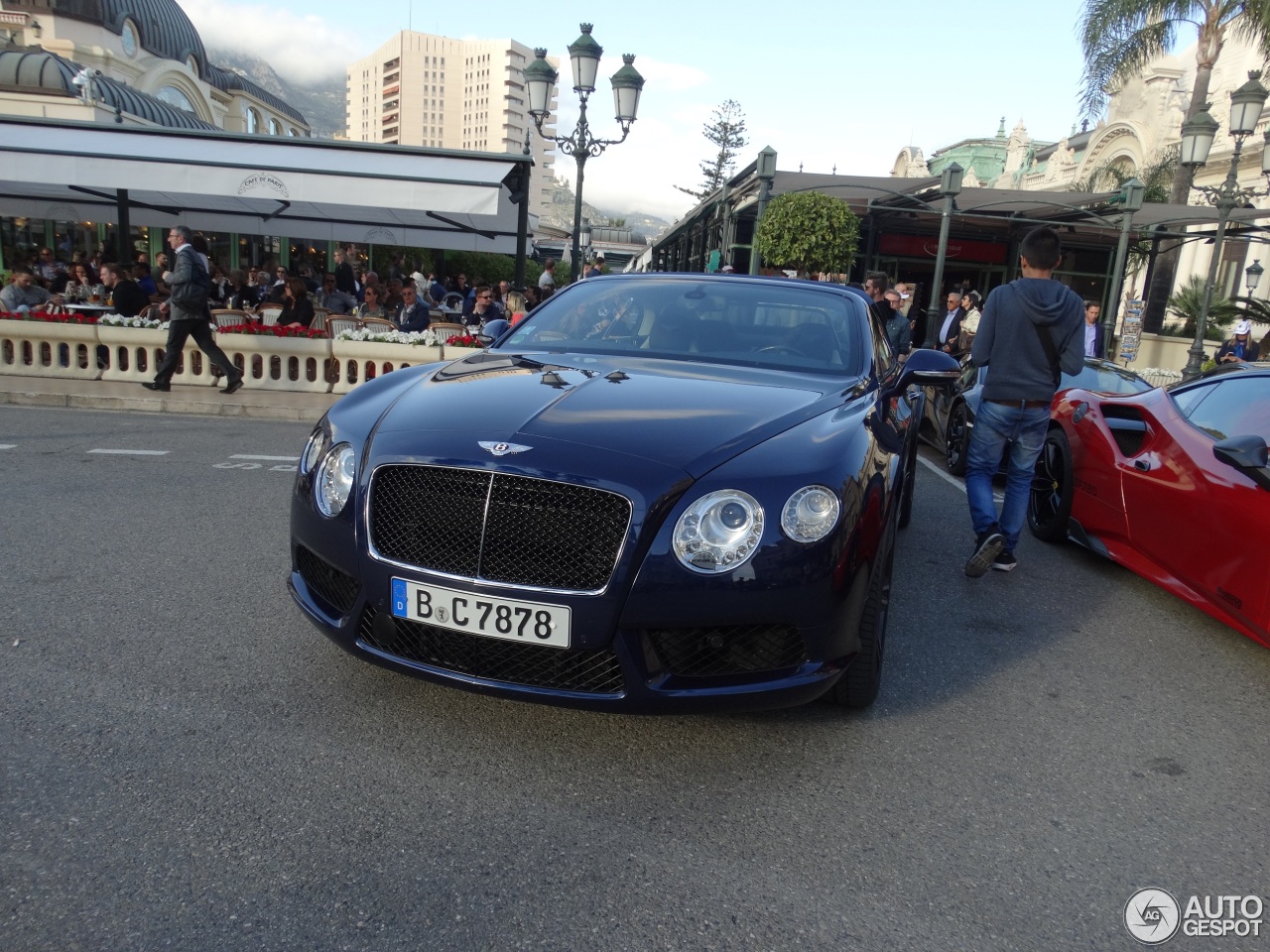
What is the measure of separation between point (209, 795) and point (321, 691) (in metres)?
0.67

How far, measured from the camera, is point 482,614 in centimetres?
255

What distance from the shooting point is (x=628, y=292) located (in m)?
4.35

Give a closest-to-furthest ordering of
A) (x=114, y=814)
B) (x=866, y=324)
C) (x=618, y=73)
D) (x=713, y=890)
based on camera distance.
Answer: (x=713, y=890), (x=114, y=814), (x=866, y=324), (x=618, y=73)

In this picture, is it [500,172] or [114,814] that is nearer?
[114,814]

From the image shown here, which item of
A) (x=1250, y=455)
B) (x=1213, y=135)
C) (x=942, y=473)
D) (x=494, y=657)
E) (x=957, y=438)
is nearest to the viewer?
(x=494, y=657)

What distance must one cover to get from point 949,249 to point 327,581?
26.7 meters

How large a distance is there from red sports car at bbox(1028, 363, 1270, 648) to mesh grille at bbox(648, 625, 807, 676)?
7.27 feet

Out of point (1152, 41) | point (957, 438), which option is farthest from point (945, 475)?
point (1152, 41)

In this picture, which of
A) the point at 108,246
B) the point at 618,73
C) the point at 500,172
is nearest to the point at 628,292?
the point at 500,172

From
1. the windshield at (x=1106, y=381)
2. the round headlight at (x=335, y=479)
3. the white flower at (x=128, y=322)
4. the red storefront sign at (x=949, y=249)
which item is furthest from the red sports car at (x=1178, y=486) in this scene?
the red storefront sign at (x=949, y=249)

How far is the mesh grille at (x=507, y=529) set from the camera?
2516mm

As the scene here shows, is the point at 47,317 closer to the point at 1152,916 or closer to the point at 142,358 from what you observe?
the point at 142,358

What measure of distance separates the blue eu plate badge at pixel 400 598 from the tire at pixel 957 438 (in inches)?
247

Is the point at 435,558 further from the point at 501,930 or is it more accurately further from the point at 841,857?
the point at 841,857
